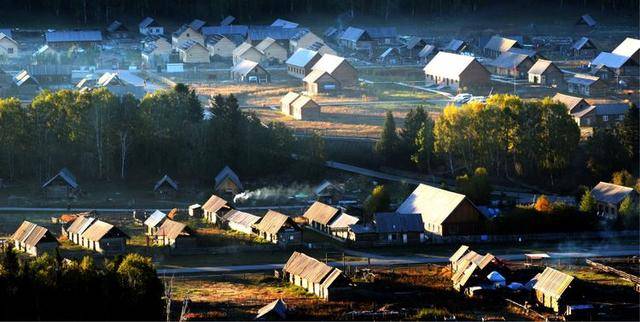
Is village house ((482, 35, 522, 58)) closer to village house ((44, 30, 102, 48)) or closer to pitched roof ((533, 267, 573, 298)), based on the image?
village house ((44, 30, 102, 48))

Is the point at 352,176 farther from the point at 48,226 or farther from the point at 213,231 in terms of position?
the point at 48,226

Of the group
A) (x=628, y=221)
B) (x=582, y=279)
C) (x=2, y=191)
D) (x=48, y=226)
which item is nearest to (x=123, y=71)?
(x=2, y=191)

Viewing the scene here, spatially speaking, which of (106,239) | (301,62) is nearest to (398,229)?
(106,239)

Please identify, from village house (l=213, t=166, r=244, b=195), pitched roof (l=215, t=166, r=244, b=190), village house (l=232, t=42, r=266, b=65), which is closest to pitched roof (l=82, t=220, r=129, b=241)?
village house (l=213, t=166, r=244, b=195)

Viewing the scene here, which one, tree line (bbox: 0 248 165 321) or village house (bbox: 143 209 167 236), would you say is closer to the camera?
tree line (bbox: 0 248 165 321)

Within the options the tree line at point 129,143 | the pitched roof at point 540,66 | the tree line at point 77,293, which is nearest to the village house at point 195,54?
the pitched roof at point 540,66

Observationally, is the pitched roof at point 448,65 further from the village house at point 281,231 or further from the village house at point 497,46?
the village house at point 281,231

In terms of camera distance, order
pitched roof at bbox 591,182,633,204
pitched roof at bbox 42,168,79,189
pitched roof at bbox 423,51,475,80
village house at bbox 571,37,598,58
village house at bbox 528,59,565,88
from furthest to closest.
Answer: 1. village house at bbox 571,37,598,58
2. village house at bbox 528,59,565,88
3. pitched roof at bbox 423,51,475,80
4. pitched roof at bbox 42,168,79,189
5. pitched roof at bbox 591,182,633,204
